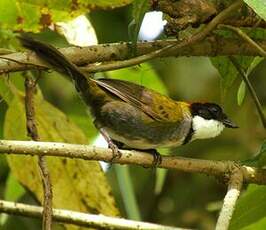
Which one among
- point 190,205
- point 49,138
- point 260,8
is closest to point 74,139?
point 49,138

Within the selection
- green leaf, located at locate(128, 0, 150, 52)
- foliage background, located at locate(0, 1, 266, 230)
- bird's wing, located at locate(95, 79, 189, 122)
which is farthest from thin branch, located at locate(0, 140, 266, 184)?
foliage background, located at locate(0, 1, 266, 230)

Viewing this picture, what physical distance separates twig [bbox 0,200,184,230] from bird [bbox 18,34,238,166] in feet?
1.29

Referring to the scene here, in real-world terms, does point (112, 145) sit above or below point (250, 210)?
above

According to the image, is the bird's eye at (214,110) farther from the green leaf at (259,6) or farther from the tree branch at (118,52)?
the green leaf at (259,6)

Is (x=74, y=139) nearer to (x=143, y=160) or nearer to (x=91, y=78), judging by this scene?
(x=91, y=78)

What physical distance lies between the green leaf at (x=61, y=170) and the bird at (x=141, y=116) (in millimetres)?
143

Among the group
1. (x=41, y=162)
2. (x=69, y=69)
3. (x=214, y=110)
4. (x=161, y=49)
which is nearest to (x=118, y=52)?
(x=161, y=49)

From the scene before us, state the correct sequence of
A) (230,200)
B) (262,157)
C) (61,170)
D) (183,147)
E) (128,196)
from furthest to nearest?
(183,147)
(128,196)
(61,170)
(262,157)
(230,200)

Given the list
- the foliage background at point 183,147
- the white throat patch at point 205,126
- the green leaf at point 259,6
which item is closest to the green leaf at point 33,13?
the green leaf at point 259,6

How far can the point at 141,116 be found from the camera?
3.32 m

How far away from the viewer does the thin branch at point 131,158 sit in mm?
2084

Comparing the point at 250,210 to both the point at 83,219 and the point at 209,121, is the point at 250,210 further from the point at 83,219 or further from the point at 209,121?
the point at 209,121

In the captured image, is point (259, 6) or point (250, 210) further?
point (250, 210)

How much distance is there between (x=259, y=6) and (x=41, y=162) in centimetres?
75
